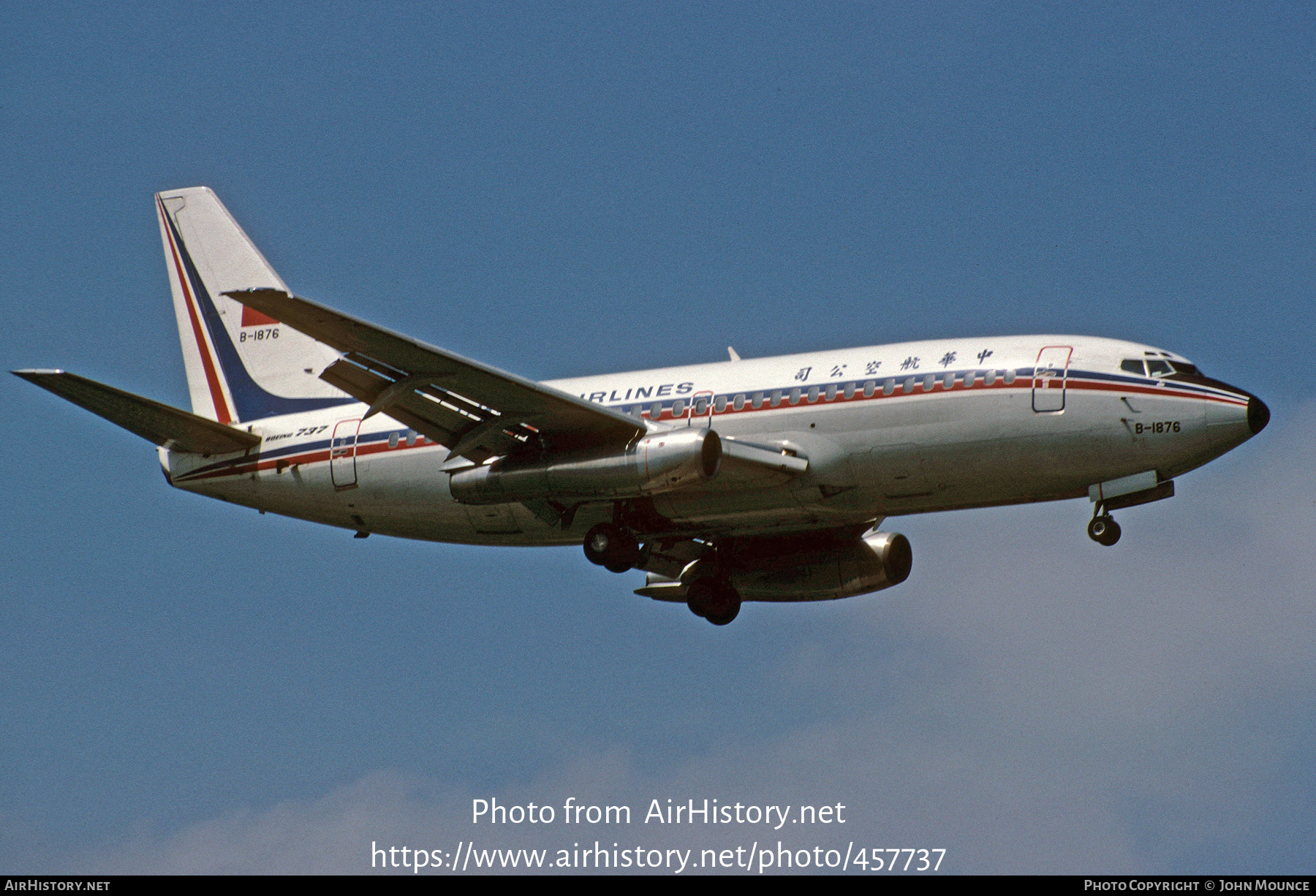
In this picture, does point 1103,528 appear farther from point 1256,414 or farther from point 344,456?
point 344,456

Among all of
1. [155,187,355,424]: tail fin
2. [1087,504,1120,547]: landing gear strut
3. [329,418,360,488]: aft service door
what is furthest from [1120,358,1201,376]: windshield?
[155,187,355,424]: tail fin

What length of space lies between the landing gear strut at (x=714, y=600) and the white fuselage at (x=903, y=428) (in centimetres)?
378

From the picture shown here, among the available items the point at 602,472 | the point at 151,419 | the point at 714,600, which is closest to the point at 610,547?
the point at 602,472

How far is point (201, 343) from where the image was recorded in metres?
→ 47.4

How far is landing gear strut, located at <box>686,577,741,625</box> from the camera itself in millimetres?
44156

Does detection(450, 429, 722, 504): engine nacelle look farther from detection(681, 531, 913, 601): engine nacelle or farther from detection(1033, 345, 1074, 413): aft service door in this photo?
detection(681, 531, 913, 601): engine nacelle

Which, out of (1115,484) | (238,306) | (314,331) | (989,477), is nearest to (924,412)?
(989,477)

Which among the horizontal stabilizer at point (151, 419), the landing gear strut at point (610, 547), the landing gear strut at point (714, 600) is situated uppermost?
the horizontal stabilizer at point (151, 419)

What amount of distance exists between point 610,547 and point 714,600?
5432mm

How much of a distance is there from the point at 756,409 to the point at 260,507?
534 inches

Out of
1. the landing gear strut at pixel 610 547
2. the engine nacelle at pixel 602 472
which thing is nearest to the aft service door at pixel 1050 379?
the engine nacelle at pixel 602 472

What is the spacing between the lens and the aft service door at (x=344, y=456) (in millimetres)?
42031

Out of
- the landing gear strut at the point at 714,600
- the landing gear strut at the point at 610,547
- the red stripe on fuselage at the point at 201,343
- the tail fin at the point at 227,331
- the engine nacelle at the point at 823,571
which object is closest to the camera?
the landing gear strut at the point at 610,547

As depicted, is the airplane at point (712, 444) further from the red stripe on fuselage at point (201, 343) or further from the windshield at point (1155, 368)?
the red stripe on fuselage at point (201, 343)
